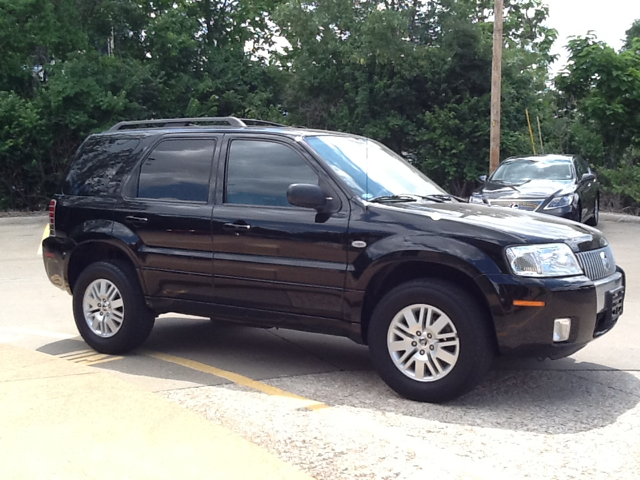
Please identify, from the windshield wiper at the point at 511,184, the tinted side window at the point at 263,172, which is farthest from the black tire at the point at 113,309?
the windshield wiper at the point at 511,184

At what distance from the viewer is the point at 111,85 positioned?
20719 millimetres

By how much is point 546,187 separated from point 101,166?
29.8 ft

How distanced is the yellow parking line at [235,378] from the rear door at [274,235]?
0.54 metres

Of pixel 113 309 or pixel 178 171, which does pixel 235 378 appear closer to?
pixel 113 309

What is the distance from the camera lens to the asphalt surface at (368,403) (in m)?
3.93

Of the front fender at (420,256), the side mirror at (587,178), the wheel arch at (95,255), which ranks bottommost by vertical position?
the wheel arch at (95,255)

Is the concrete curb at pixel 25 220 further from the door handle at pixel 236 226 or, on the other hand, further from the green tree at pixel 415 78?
the door handle at pixel 236 226

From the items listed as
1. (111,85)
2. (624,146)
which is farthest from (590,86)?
(111,85)

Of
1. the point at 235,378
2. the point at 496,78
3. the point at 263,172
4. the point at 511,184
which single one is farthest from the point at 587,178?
the point at 235,378

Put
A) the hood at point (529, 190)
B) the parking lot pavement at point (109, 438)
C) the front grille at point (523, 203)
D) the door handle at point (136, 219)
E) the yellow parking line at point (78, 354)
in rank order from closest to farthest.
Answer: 1. the parking lot pavement at point (109, 438)
2. the door handle at point (136, 219)
3. the yellow parking line at point (78, 354)
4. the front grille at point (523, 203)
5. the hood at point (529, 190)

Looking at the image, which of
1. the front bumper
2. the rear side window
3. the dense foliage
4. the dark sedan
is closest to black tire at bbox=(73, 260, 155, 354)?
the rear side window

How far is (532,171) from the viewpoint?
14320 millimetres

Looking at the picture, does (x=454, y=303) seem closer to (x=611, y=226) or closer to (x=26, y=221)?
(x=611, y=226)

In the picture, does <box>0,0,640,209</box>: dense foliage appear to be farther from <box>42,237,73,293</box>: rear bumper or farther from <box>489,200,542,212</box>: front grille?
<box>42,237,73,293</box>: rear bumper
